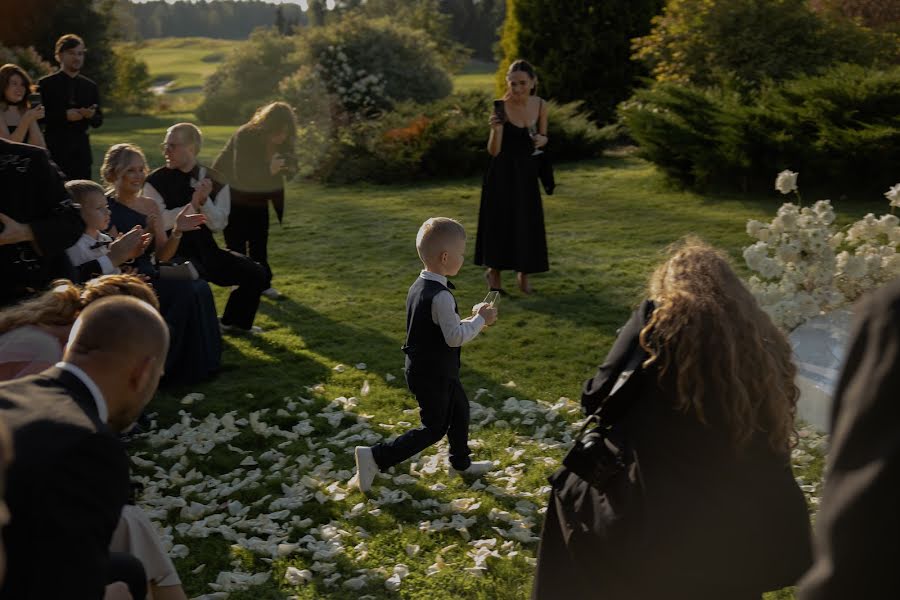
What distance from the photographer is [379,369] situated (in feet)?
25.3

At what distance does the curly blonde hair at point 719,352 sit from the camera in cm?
326

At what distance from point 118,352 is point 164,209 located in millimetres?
5360

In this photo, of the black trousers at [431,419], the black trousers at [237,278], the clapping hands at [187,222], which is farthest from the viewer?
the black trousers at [237,278]

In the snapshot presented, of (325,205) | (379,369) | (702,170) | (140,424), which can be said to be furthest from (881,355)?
(325,205)

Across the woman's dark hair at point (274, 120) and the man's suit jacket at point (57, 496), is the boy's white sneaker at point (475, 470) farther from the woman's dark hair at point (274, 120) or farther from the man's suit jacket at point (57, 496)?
the woman's dark hair at point (274, 120)

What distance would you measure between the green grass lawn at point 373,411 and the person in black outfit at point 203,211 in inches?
14.7

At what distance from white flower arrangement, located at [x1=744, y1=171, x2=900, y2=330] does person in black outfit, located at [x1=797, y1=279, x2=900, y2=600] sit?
5.15 m

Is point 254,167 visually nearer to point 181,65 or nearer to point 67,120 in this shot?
point 67,120

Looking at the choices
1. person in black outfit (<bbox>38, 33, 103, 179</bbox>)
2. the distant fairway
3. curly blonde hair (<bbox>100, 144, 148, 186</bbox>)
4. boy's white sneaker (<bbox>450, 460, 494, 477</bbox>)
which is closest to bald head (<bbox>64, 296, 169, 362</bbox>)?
boy's white sneaker (<bbox>450, 460, 494, 477</bbox>)

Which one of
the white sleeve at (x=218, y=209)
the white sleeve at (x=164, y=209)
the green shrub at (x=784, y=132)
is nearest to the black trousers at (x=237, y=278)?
the white sleeve at (x=218, y=209)

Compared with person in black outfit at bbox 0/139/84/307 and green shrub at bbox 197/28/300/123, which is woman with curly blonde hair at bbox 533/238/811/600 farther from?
green shrub at bbox 197/28/300/123

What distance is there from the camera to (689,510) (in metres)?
3.33

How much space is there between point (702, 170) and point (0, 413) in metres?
13.4

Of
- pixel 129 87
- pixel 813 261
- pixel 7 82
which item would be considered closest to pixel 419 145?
pixel 7 82
